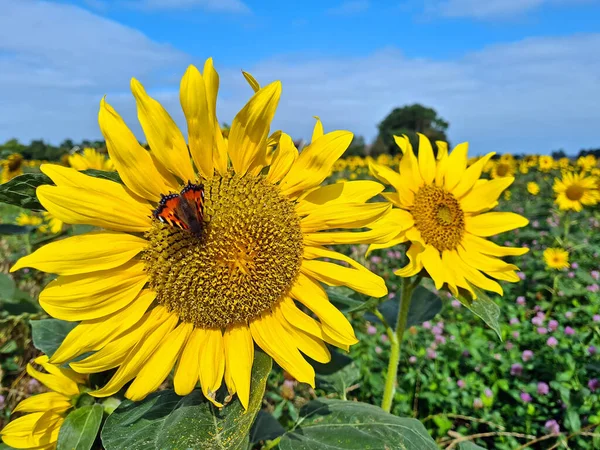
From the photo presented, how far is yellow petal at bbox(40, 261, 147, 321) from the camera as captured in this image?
3.90ft

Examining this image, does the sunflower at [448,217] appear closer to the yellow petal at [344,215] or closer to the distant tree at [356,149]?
A: the yellow petal at [344,215]

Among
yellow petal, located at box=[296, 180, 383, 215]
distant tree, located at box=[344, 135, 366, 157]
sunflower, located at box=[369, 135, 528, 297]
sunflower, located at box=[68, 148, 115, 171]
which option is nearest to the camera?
yellow petal, located at box=[296, 180, 383, 215]

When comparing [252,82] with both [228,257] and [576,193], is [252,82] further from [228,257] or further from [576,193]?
[576,193]

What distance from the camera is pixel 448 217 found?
201cm

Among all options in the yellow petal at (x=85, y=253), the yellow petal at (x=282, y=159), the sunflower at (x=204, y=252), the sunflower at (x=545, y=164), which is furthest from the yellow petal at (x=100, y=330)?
the sunflower at (x=545, y=164)

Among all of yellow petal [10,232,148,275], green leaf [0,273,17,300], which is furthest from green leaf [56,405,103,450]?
green leaf [0,273,17,300]

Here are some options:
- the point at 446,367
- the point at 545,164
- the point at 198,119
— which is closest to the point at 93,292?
the point at 198,119

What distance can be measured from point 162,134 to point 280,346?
641 millimetres

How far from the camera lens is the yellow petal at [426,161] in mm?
2086

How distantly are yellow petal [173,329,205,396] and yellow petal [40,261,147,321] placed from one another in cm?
20

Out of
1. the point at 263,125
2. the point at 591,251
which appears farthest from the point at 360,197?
the point at 591,251

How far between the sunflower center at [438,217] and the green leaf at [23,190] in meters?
1.34

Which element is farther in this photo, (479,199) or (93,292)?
(479,199)

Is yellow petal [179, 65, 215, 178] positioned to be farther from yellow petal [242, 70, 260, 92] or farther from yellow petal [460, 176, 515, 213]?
yellow petal [460, 176, 515, 213]
